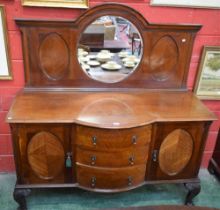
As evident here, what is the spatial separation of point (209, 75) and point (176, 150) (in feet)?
1.94

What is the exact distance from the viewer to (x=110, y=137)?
1271mm

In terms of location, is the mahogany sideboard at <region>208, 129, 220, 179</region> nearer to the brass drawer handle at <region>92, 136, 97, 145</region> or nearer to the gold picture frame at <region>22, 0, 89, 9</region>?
the brass drawer handle at <region>92, 136, 97, 145</region>

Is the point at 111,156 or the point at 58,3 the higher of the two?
the point at 58,3

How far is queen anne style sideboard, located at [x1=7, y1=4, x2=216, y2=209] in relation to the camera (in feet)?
4.21

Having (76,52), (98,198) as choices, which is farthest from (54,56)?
(98,198)

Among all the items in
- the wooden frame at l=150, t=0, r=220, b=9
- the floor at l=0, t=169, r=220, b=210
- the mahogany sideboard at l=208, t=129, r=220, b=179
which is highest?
the wooden frame at l=150, t=0, r=220, b=9

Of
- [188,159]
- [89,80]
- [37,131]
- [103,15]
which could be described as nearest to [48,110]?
[37,131]

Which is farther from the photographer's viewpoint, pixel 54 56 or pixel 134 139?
pixel 54 56

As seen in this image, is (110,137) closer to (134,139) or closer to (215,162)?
(134,139)

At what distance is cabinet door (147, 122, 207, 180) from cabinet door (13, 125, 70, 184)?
51 centimetres

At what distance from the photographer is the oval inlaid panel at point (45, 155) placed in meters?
1.31

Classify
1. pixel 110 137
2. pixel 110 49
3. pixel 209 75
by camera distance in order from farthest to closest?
pixel 209 75
pixel 110 49
pixel 110 137

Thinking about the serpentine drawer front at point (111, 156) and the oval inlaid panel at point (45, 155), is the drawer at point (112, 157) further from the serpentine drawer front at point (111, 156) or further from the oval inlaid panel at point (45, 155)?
the oval inlaid panel at point (45, 155)

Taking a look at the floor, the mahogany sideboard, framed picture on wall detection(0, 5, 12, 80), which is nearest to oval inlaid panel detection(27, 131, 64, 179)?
the floor
